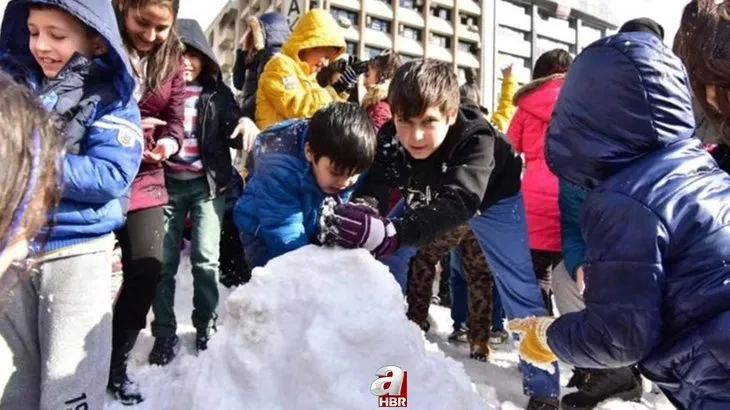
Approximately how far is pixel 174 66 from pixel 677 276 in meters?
2.10

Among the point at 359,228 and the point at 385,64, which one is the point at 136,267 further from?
the point at 385,64

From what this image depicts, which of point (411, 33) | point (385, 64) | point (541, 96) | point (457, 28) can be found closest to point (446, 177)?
point (541, 96)

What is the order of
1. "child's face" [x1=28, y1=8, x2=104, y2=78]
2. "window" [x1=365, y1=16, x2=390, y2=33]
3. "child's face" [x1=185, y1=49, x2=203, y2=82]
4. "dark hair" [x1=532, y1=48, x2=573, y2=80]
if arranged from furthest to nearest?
"window" [x1=365, y1=16, x2=390, y2=33]
"dark hair" [x1=532, y1=48, x2=573, y2=80]
"child's face" [x1=185, y1=49, x2=203, y2=82]
"child's face" [x1=28, y1=8, x2=104, y2=78]

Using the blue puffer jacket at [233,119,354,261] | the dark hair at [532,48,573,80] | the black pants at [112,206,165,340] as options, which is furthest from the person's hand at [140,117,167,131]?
the dark hair at [532,48,573,80]

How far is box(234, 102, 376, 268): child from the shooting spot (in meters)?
2.06

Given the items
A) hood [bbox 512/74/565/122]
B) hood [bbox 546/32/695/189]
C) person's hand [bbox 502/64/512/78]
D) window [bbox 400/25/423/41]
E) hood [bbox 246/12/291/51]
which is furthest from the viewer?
window [bbox 400/25/423/41]

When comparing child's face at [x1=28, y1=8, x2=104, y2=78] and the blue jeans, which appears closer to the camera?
child's face at [x1=28, y1=8, x2=104, y2=78]

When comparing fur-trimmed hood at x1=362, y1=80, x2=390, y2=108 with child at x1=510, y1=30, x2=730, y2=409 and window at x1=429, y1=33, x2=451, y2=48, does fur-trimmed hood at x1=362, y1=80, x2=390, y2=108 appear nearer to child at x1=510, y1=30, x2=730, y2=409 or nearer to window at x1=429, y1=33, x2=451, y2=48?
child at x1=510, y1=30, x2=730, y2=409

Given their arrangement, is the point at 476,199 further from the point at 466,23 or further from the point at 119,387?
the point at 466,23

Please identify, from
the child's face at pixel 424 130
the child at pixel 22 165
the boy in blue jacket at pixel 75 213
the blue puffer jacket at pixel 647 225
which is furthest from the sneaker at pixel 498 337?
the child at pixel 22 165

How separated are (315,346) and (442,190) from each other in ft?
3.13

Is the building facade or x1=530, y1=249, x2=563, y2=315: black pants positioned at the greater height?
x1=530, y1=249, x2=563, y2=315: black pants

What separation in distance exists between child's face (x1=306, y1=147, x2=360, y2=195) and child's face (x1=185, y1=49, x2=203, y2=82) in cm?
121

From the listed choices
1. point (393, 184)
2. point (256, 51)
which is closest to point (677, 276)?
point (393, 184)
